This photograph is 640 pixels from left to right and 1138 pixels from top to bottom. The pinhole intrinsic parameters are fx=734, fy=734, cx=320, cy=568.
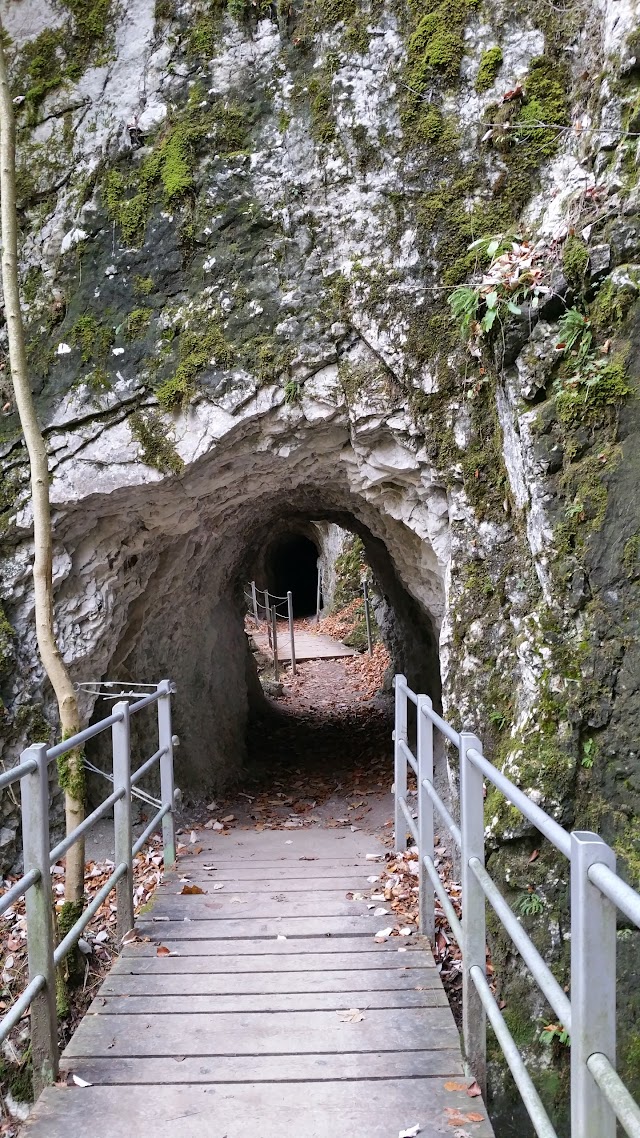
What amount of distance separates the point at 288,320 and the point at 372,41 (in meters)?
2.12

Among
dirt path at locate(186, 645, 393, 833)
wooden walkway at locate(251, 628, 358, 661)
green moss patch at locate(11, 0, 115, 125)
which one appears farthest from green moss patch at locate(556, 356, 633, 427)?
wooden walkway at locate(251, 628, 358, 661)

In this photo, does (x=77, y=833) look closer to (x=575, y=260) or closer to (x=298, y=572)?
(x=575, y=260)

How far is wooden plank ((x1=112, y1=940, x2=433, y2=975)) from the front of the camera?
3.70m

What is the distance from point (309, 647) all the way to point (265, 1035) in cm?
1537

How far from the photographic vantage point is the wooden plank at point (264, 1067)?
111 inches

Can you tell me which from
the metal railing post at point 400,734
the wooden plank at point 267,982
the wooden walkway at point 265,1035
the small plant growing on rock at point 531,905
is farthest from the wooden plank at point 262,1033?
the metal railing post at point 400,734

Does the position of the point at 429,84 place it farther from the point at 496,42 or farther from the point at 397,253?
the point at 397,253

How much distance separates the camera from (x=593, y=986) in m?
1.48

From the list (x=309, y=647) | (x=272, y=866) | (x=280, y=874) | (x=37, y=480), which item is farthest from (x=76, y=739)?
(x=309, y=647)

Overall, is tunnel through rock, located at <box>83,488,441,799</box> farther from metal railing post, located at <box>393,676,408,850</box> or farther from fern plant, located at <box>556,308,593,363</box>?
fern plant, located at <box>556,308,593,363</box>

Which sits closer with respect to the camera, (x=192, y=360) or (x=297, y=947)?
(x=297, y=947)

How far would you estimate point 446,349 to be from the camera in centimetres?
536

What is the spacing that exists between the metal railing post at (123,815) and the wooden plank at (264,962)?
30 cm

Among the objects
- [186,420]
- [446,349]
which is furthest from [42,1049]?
[446,349]
